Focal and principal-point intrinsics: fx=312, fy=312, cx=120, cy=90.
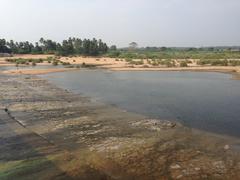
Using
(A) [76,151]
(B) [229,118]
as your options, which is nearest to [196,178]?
(A) [76,151]

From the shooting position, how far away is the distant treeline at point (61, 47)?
102188 millimetres

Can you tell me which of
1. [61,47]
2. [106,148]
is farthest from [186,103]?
[61,47]

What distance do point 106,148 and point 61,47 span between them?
319 ft

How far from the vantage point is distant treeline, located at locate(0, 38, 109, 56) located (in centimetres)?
10219

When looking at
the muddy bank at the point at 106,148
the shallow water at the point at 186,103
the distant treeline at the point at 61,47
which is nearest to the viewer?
the muddy bank at the point at 106,148

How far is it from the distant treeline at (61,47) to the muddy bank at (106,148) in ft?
278

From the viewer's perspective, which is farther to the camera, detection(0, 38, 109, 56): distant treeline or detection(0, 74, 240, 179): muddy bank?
detection(0, 38, 109, 56): distant treeline

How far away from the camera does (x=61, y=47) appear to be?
105938 mm

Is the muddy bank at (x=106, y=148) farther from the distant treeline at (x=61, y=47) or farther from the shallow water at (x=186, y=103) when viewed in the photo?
the distant treeline at (x=61, y=47)

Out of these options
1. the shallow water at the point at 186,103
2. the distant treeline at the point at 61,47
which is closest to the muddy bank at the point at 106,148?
the shallow water at the point at 186,103

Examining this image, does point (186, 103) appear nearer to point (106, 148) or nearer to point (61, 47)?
point (106, 148)

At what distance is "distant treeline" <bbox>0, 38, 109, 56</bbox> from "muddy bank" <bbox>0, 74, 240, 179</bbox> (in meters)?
84.6

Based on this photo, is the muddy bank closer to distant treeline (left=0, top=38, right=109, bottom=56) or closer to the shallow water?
the shallow water

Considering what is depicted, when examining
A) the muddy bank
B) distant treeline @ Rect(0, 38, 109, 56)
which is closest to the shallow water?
the muddy bank
